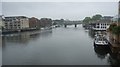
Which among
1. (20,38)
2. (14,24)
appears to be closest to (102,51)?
(20,38)

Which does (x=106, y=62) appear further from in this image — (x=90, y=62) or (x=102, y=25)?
(x=102, y=25)

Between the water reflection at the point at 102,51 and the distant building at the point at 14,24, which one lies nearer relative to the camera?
the water reflection at the point at 102,51

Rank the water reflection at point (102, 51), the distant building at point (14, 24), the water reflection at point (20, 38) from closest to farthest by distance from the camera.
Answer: the water reflection at point (102, 51), the water reflection at point (20, 38), the distant building at point (14, 24)

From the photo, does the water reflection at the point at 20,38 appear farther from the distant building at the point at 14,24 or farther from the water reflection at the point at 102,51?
the distant building at the point at 14,24

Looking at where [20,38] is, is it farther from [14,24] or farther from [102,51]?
[14,24]

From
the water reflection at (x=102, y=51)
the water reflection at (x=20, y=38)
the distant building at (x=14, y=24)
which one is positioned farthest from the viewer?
the distant building at (x=14, y=24)

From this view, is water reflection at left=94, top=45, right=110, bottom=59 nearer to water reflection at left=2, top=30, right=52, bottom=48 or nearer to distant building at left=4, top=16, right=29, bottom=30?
water reflection at left=2, top=30, right=52, bottom=48

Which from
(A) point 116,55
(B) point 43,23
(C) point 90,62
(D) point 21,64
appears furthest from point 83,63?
(B) point 43,23

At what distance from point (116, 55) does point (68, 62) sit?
1.54 meters

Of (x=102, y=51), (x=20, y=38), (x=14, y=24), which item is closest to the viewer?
(x=102, y=51)

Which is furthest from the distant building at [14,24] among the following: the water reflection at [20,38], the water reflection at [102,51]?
the water reflection at [102,51]

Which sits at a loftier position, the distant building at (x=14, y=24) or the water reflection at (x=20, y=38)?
the distant building at (x=14, y=24)

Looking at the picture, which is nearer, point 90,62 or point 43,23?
point 90,62

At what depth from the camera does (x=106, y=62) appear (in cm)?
568
